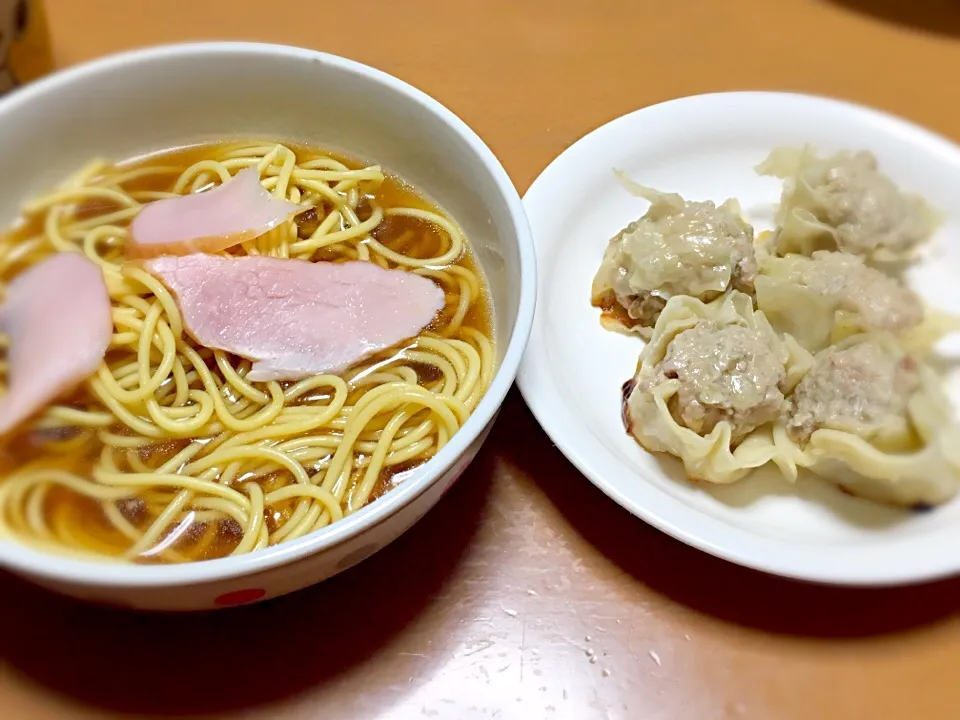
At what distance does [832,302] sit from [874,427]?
0.75ft

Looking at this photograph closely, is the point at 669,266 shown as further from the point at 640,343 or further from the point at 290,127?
the point at 290,127

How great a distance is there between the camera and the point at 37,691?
0.82 metres

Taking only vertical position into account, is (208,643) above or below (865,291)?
below

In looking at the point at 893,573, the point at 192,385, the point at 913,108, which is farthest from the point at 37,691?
the point at 913,108

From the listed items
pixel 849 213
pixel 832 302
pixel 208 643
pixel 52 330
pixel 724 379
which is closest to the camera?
pixel 208 643

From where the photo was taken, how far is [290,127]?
121 centimetres

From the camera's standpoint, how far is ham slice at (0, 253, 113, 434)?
927 millimetres

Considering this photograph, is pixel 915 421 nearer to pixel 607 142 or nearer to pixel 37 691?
pixel 607 142

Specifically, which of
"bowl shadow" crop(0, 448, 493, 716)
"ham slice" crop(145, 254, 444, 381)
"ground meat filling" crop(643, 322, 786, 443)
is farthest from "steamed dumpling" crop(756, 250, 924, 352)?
"bowl shadow" crop(0, 448, 493, 716)

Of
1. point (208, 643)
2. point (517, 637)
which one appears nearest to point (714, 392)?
point (517, 637)

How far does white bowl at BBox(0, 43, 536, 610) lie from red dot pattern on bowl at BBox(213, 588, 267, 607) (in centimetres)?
2

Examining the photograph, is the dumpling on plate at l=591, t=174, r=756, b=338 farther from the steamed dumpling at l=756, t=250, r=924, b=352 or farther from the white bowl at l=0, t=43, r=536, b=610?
the white bowl at l=0, t=43, r=536, b=610

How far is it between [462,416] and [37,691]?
1.75ft

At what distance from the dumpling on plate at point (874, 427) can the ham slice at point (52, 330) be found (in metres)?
0.88
